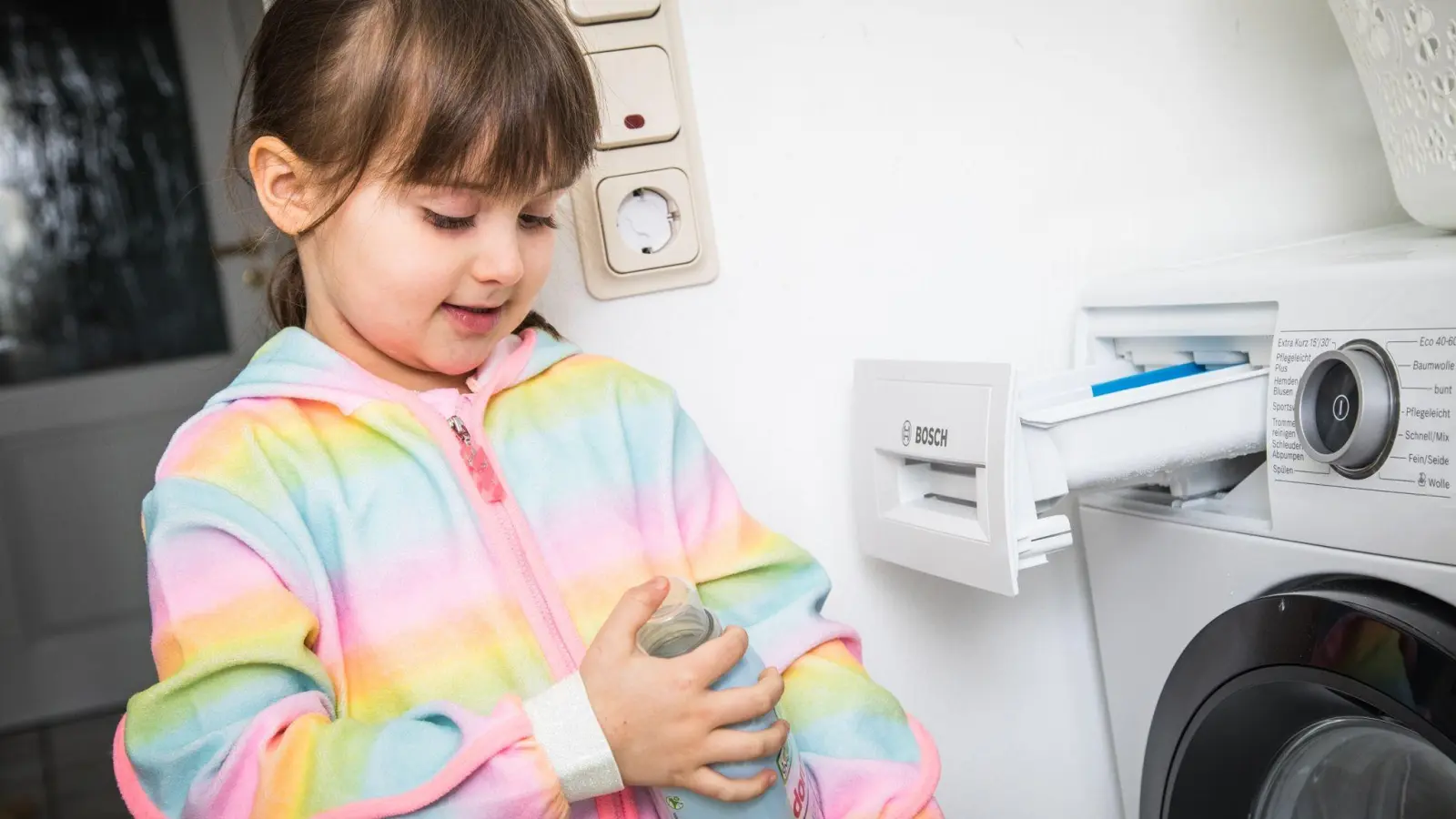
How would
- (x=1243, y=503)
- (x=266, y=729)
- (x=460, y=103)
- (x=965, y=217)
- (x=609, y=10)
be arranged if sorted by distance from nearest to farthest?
(x=266, y=729) → (x=460, y=103) → (x=1243, y=503) → (x=609, y=10) → (x=965, y=217)

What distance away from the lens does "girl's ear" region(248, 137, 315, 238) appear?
767mm

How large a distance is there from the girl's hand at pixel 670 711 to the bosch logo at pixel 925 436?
241mm

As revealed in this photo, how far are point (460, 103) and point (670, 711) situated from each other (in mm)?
397

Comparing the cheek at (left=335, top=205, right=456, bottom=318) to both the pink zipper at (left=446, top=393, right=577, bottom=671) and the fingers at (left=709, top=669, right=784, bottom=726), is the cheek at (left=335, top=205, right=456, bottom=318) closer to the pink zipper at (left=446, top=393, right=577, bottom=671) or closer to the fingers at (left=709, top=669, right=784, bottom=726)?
the pink zipper at (left=446, top=393, right=577, bottom=671)

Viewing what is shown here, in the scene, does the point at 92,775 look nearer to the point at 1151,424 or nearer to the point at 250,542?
the point at 250,542

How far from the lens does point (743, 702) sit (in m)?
0.67

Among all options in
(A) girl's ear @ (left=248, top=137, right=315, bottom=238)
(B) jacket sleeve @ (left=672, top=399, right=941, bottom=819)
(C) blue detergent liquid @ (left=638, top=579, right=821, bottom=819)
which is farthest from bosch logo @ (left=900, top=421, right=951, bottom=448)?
(A) girl's ear @ (left=248, top=137, right=315, bottom=238)

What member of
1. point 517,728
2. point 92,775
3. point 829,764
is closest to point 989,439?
point 829,764

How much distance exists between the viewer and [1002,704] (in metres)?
1.09

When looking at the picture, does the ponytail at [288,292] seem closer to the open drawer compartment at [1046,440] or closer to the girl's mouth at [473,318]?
the girl's mouth at [473,318]

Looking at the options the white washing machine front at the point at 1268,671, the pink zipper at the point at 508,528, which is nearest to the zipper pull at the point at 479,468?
the pink zipper at the point at 508,528

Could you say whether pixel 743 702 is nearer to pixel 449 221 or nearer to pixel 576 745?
pixel 576 745

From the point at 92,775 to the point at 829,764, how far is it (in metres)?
2.15

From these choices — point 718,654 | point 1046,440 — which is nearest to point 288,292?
point 718,654
